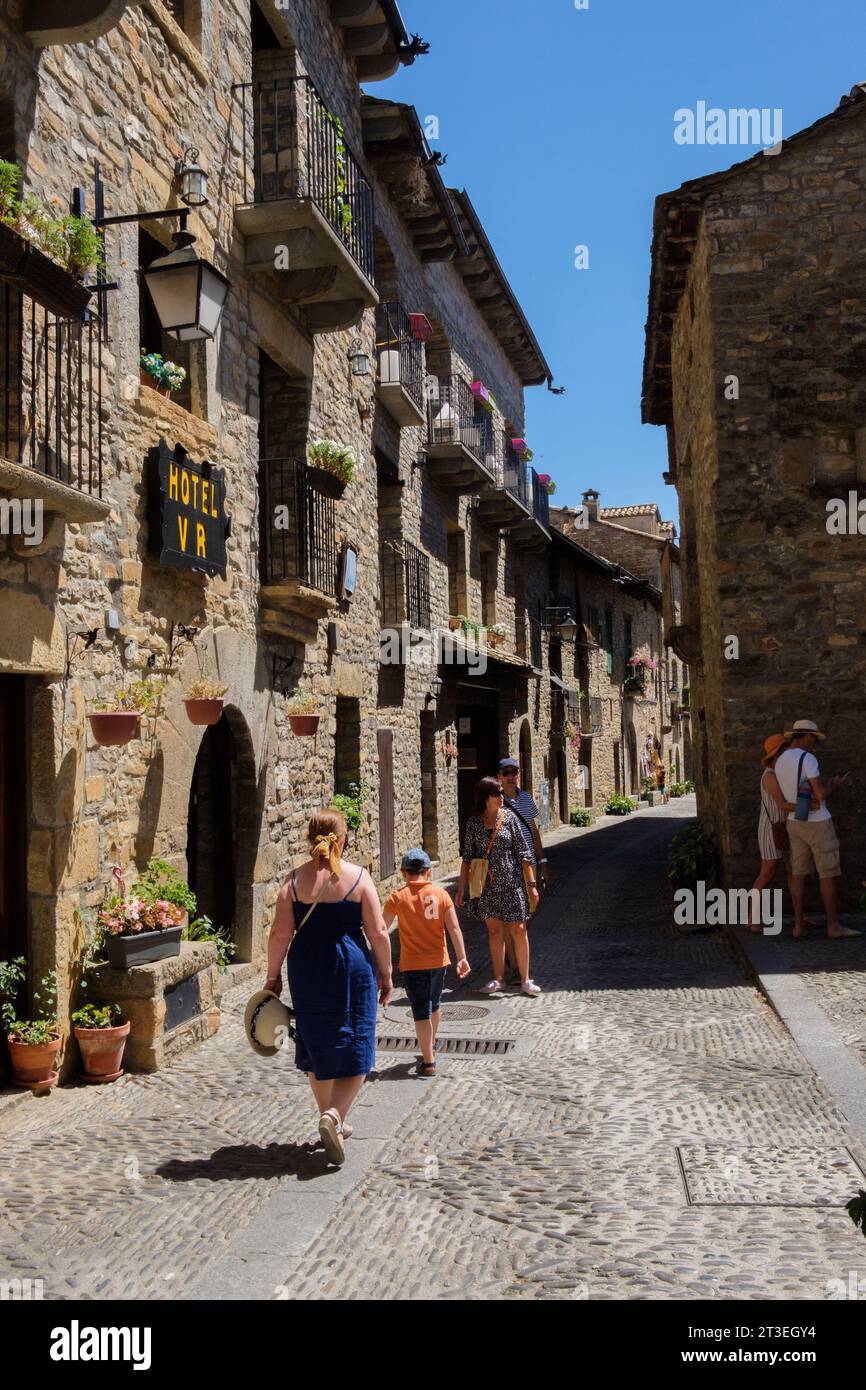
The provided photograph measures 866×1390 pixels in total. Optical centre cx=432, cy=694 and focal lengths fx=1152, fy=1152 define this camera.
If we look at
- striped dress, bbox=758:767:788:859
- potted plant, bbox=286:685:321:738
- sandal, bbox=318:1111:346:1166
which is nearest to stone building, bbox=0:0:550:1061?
potted plant, bbox=286:685:321:738

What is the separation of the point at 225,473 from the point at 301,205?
7.09 feet

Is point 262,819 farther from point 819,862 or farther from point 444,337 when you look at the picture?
point 444,337

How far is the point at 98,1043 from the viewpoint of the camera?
5.85 m

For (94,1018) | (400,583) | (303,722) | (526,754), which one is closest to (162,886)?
(94,1018)

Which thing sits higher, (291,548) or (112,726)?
(291,548)

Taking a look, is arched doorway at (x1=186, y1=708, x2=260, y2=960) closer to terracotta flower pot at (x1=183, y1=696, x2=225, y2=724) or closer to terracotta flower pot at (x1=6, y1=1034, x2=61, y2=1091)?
terracotta flower pot at (x1=183, y1=696, x2=225, y2=724)

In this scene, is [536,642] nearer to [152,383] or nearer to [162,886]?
[152,383]

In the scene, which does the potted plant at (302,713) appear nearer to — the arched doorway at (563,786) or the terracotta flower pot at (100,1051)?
the terracotta flower pot at (100,1051)

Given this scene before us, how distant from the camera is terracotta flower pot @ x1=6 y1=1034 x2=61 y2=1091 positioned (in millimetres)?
5586

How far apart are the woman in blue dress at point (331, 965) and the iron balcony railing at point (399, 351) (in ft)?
29.7

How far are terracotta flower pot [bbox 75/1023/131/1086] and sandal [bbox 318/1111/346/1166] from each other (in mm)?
1718

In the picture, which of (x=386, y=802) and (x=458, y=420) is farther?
(x=458, y=420)

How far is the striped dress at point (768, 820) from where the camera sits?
9.53 m
